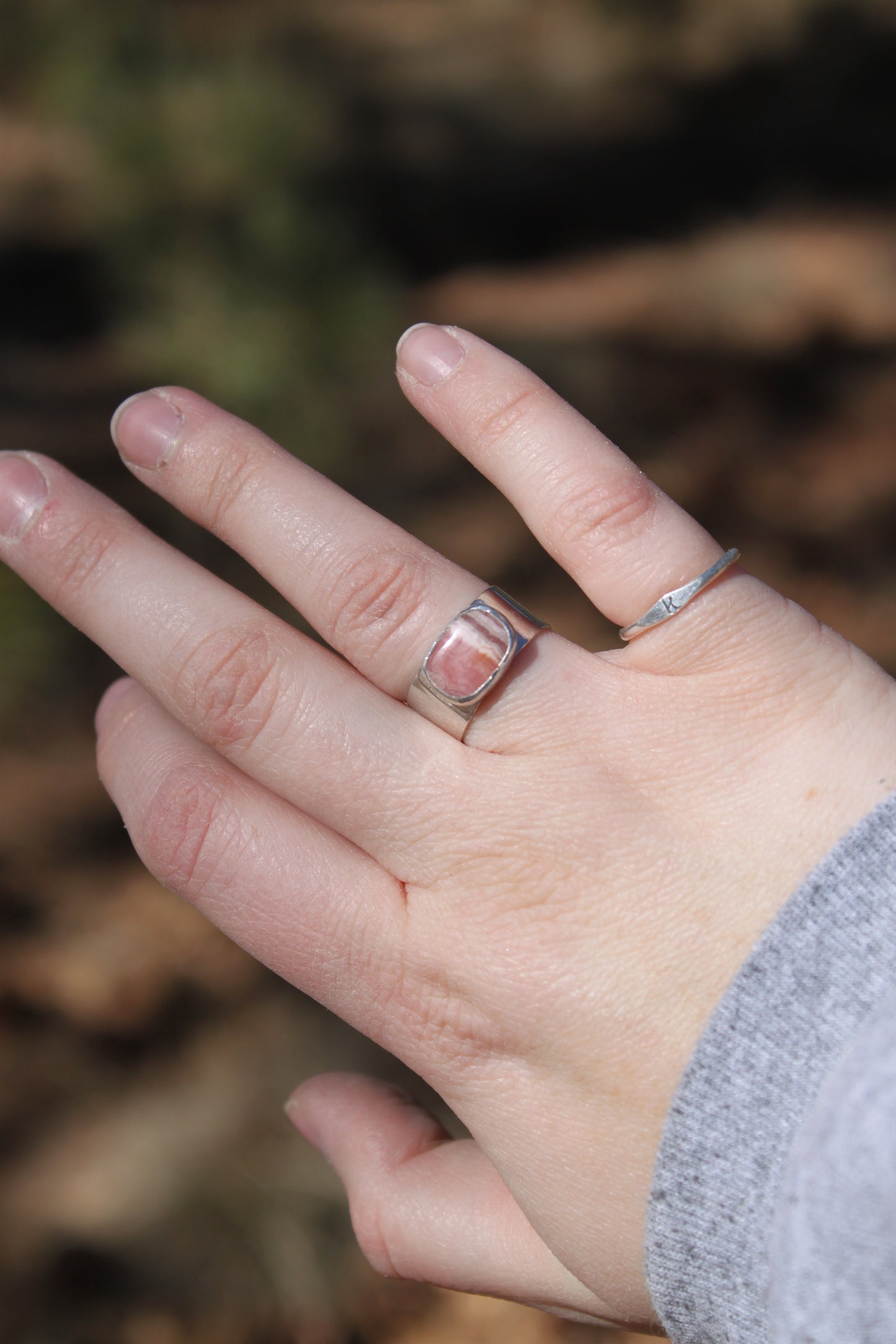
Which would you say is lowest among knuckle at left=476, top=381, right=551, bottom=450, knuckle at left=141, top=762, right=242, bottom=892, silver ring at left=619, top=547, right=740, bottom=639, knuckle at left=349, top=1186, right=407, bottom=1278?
knuckle at left=349, top=1186, right=407, bottom=1278

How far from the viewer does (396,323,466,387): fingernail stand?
0.95 meters

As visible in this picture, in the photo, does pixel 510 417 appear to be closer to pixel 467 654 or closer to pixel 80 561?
pixel 467 654

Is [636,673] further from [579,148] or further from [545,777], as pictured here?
[579,148]

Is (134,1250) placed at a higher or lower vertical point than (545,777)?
lower

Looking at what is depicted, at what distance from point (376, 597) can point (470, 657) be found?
12 cm

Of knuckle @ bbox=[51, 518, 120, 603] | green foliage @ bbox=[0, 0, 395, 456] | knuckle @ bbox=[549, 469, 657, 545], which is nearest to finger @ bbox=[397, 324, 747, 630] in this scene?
knuckle @ bbox=[549, 469, 657, 545]

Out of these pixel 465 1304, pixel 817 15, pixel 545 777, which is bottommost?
pixel 465 1304

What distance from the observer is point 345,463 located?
2.86 m

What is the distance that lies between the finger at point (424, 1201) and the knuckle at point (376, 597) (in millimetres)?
510

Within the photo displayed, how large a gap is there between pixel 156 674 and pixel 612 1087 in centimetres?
55

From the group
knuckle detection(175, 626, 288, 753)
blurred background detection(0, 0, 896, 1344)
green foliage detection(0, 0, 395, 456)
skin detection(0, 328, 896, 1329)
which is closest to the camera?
skin detection(0, 328, 896, 1329)

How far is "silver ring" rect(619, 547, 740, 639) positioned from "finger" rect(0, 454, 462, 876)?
0.19 metres

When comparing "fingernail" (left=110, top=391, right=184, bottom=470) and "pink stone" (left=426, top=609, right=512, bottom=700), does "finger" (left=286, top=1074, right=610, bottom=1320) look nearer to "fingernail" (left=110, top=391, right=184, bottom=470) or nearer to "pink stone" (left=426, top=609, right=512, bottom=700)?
"pink stone" (left=426, top=609, right=512, bottom=700)

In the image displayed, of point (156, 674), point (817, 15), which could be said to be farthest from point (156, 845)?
point (817, 15)
